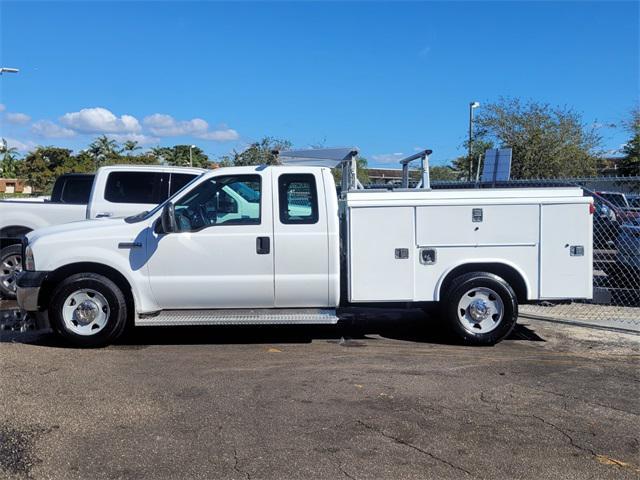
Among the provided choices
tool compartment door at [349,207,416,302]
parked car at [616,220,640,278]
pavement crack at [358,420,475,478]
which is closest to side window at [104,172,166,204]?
tool compartment door at [349,207,416,302]

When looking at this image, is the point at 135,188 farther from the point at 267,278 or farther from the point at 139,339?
the point at 267,278

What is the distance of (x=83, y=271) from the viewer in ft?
22.4

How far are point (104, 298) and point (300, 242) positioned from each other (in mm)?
2231

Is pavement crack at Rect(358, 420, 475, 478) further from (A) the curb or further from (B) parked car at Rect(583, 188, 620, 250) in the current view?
(B) parked car at Rect(583, 188, 620, 250)

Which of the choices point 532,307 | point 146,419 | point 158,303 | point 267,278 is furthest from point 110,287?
point 532,307

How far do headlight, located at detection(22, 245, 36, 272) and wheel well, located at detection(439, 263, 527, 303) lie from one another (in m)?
4.55

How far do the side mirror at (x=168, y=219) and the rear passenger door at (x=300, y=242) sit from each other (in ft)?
3.63

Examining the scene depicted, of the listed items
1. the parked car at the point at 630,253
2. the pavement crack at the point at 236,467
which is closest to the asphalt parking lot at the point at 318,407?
the pavement crack at the point at 236,467

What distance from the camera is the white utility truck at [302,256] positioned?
22.2ft

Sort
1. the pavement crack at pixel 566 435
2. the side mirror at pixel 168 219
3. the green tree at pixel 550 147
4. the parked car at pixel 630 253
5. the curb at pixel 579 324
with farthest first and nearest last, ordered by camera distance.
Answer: the green tree at pixel 550 147
the parked car at pixel 630 253
the curb at pixel 579 324
the side mirror at pixel 168 219
the pavement crack at pixel 566 435

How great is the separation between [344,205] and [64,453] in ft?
13.3

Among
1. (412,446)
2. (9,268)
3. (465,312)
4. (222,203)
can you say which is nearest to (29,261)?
(222,203)

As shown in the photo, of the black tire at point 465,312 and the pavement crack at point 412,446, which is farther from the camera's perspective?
the black tire at point 465,312

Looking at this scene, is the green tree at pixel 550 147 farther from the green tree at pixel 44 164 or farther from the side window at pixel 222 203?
the green tree at pixel 44 164
